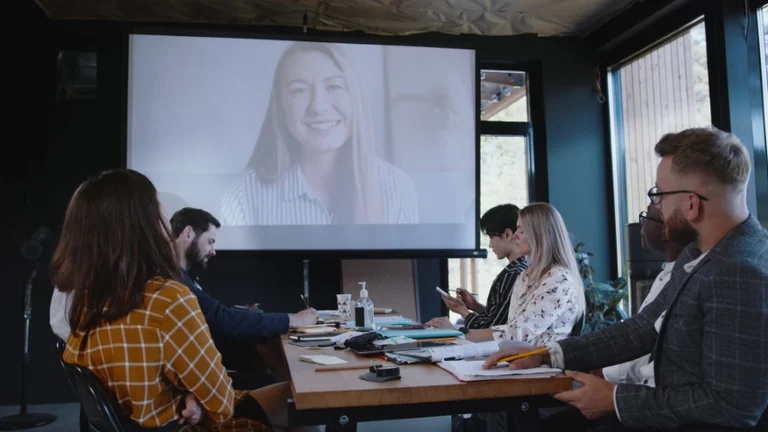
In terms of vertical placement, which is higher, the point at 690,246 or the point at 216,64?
the point at 216,64

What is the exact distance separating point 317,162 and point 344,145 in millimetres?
226

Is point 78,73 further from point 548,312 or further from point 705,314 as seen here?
point 705,314

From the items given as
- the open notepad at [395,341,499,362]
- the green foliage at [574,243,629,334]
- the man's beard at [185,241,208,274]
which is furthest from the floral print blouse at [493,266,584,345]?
the green foliage at [574,243,629,334]

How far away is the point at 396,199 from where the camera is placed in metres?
4.41

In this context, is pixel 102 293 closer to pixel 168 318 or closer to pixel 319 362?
pixel 168 318

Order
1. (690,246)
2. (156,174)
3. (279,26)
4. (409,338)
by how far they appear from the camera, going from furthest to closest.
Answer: (279,26) → (156,174) → (409,338) → (690,246)

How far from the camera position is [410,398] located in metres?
1.52

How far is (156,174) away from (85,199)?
2775 millimetres

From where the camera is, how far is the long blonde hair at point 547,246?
259 centimetres

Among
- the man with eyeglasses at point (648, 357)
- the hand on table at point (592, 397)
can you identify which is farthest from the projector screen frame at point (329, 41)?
the hand on table at point (592, 397)

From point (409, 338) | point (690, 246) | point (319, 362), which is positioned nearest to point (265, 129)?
point (409, 338)

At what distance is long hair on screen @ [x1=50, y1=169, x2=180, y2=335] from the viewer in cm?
148

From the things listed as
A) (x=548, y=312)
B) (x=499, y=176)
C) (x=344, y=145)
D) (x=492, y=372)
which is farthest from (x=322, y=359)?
(x=499, y=176)

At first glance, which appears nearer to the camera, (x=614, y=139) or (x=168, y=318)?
(x=168, y=318)
